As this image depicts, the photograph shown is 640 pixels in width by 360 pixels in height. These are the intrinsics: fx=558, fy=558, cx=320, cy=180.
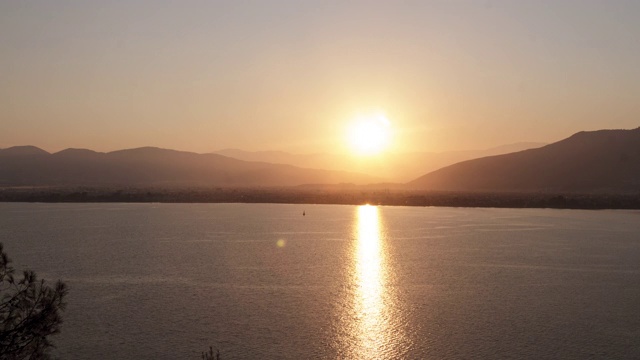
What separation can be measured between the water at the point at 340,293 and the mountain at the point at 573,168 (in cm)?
12246

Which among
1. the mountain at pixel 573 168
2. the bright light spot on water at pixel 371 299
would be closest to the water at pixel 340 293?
the bright light spot on water at pixel 371 299

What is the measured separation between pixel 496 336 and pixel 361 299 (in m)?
5.99

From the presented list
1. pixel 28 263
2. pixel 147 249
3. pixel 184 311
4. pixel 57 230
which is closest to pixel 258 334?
pixel 184 311

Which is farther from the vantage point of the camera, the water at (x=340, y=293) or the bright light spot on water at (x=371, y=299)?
the bright light spot on water at (x=371, y=299)

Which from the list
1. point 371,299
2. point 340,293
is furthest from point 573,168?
point 371,299

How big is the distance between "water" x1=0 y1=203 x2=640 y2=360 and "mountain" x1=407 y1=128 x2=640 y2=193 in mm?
122459

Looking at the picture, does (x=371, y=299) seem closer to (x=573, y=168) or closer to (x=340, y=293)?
(x=340, y=293)

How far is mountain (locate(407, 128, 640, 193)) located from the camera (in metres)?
153

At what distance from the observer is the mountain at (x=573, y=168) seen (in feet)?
501

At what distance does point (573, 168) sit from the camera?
169625 mm

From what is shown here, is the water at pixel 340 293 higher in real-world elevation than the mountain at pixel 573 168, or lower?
lower

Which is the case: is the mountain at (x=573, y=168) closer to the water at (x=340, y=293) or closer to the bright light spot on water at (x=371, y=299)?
the water at (x=340, y=293)

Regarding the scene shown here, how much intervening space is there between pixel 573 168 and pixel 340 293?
166 m

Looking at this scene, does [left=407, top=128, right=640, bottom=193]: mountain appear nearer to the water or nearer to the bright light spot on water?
the water
